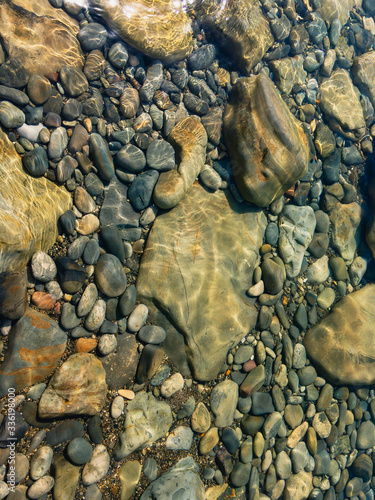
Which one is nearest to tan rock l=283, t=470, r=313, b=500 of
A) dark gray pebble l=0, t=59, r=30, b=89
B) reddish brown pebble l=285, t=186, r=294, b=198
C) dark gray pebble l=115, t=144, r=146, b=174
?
reddish brown pebble l=285, t=186, r=294, b=198

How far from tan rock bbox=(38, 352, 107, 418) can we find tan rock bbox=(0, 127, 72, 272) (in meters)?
1.00

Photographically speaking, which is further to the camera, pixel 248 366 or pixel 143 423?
pixel 248 366

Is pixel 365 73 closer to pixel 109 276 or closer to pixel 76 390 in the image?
pixel 109 276

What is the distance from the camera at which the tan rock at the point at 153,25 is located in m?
3.39

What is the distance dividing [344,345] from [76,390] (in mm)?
3090

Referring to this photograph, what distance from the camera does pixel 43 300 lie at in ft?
9.32

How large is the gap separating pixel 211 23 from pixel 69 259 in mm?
3273

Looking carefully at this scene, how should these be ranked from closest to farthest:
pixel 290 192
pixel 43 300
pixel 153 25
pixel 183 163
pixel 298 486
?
pixel 43 300 → pixel 183 163 → pixel 153 25 → pixel 298 486 → pixel 290 192

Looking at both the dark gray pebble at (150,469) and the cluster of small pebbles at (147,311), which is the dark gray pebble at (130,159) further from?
the dark gray pebble at (150,469)

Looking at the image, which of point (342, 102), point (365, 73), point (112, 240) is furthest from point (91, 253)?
point (365, 73)

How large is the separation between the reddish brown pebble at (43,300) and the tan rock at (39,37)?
2.13 metres

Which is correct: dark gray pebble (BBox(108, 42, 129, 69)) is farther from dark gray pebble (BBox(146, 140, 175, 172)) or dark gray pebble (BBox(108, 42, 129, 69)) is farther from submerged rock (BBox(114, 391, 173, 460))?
submerged rock (BBox(114, 391, 173, 460))

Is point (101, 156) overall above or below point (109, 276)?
above

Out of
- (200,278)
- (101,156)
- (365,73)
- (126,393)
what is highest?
(365,73)
